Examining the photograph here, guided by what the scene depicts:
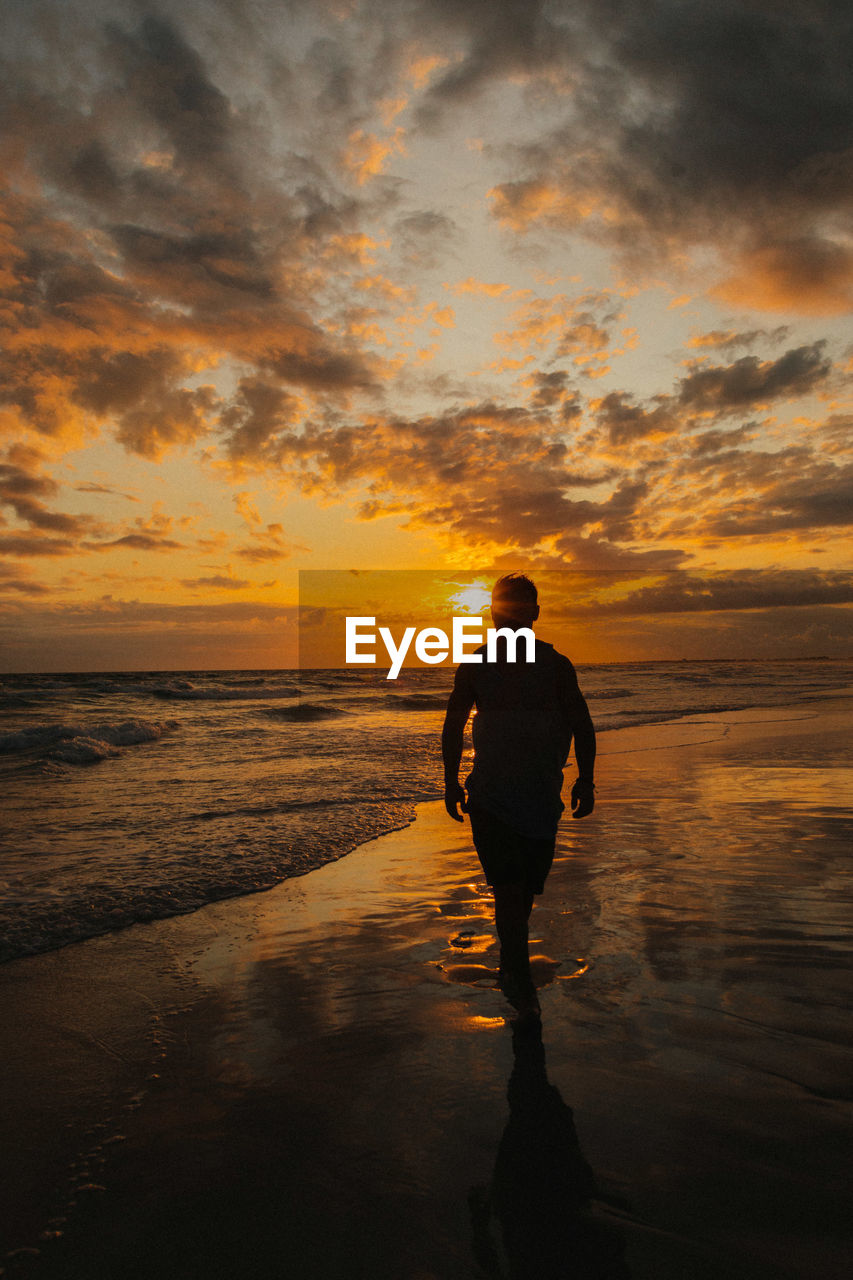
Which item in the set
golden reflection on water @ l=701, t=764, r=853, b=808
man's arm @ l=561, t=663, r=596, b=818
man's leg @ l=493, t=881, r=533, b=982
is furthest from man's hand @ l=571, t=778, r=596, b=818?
golden reflection on water @ l=701, t=764, r=853, b=808

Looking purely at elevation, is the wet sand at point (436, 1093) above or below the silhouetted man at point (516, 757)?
below

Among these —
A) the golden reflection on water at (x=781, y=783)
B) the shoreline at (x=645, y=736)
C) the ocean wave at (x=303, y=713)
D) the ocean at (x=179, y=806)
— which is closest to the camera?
the shoreline at (x=645, y=736)

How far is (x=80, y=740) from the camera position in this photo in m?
17.8

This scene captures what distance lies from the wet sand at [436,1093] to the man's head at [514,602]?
205 centimetres

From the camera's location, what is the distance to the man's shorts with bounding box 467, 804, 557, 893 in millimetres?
3832

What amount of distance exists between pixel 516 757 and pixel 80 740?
16.7 meters

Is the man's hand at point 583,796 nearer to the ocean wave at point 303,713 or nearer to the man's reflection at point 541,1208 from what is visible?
the man's reflection at point 541,1208

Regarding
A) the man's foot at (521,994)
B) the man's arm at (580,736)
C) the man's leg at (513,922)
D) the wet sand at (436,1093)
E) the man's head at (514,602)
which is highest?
the man's head at (514,602)

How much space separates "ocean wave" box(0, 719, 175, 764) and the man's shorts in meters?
13.3

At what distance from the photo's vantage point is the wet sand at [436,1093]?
2.25 meters

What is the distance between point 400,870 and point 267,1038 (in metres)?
3.30

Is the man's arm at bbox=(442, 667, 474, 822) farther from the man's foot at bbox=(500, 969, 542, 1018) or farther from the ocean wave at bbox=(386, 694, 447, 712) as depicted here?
the ocean wave at bbox=(386, 694, 447, 712)

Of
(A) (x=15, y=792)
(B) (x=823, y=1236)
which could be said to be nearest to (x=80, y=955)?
(B) (x=823, y=1236)

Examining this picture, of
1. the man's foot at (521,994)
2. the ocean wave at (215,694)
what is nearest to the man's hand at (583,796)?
the man's foot at (521,994)
